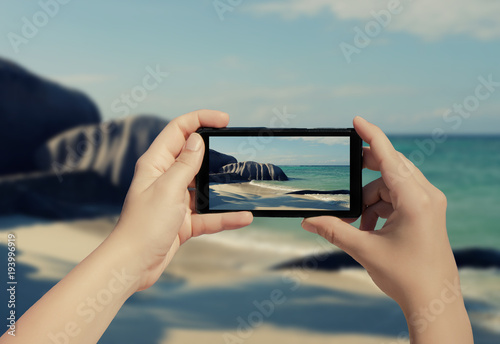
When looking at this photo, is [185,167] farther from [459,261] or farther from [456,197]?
[456,197]

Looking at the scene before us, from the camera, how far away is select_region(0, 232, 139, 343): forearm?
38.0 inches

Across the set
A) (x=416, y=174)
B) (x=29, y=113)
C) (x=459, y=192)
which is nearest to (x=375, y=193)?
(x=416, y=174)

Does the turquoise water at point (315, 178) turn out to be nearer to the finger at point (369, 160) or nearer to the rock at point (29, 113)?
the finger at point (369, 160)

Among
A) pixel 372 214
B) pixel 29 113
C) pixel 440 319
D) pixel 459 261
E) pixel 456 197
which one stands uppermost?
pixel 29 113

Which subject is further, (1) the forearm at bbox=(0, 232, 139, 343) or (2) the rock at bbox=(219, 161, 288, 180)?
(2) the rock at bbox=(219, 161, 288, 180)

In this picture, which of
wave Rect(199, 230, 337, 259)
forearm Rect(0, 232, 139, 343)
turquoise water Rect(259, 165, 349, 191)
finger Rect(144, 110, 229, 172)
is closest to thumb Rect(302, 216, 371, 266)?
turquoise water Rect(259, 165, 349, 191)

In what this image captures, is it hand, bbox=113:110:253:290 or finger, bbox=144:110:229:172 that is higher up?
finger, bbox=144:110:229:172

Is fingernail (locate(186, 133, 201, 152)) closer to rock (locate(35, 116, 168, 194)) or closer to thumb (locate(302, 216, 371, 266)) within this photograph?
thumb (locate(302, 216, 371, 266))

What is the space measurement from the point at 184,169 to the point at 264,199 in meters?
0.33

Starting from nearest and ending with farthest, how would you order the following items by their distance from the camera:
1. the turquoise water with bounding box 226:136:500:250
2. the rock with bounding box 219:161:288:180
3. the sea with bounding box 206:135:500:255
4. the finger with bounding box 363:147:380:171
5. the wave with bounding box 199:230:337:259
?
the finger with bounding box 363:147:380:171
the rock with bounding box 219:161:288:180
the wave with bounding box 199:230:337:259
the sea with bounding box 206:135:500:255
the turquoise water with bounding box 226:136:500:250

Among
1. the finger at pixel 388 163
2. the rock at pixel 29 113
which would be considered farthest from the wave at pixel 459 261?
the rock at pixel 29 113

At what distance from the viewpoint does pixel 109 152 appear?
7.74 m

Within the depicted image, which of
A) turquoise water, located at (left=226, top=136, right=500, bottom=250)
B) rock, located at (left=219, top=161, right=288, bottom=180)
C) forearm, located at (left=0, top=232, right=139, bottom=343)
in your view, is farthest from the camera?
turquoise water, located at (left=226, top=136, right=500, bottom=250)

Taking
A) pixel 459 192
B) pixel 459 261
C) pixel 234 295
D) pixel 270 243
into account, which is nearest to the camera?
pixel 234 295
